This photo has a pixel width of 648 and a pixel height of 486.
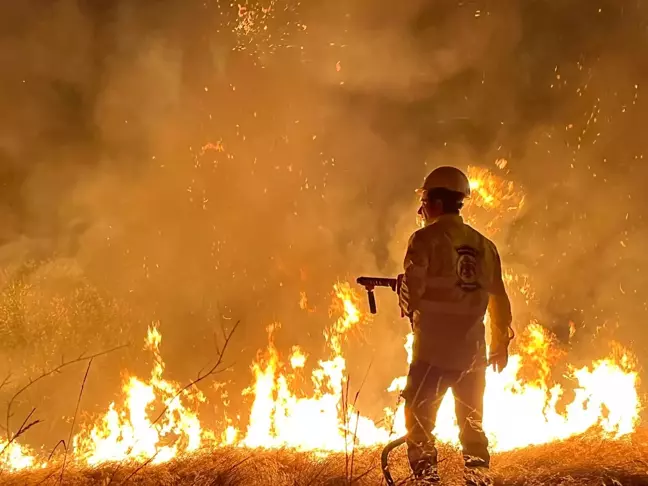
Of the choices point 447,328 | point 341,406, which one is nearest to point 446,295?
point 447,328

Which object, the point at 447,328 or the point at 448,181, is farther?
the point at 448,181

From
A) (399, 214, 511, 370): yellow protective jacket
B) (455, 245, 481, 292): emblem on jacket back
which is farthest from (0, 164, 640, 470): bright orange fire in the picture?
(455, 245, 481, 292): emblem on jacket back

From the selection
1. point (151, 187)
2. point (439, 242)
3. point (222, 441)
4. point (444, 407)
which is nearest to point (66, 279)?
point (151, 187)

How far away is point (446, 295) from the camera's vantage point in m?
3.96

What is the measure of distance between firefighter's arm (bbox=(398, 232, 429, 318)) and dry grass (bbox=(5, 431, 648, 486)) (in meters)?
1.19

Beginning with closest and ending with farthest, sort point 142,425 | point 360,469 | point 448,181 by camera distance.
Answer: point 448,181 < point 360,469 < point 142,425

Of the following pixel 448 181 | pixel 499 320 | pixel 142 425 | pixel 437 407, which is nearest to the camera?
pixel 437 407

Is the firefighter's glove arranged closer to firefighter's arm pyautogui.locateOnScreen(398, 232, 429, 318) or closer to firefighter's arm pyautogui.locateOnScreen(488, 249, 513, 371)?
firefighter's arm pyautogui.locateOnScreen(488, 249, 513, 371)

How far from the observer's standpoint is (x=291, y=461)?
5023 mm

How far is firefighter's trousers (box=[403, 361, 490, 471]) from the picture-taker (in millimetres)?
3773

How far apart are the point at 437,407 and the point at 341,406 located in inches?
198

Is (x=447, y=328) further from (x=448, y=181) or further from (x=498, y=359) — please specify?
(x=448, y=181)

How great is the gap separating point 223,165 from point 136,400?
5.58 metres

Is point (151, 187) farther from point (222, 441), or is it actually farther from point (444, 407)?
point (444, 407)
